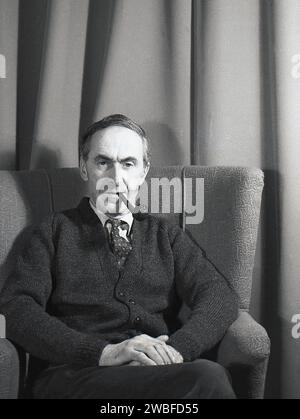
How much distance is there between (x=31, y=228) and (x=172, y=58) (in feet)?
2.15

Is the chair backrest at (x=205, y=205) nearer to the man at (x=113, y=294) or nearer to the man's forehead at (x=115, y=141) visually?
the man at (x=113, y=294)

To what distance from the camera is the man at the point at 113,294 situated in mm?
1225

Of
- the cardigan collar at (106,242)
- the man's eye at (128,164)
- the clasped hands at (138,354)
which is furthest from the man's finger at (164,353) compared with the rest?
the man's eye at (128,164)

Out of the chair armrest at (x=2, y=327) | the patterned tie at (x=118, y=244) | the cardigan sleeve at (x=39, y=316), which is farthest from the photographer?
the patterned tie at (x=118, y=244)

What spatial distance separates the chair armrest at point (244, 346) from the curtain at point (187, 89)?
404 millimetres

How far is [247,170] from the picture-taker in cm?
158

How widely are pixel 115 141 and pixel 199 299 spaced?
0.44 metres

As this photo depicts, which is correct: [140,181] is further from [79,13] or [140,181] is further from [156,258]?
[79,13]

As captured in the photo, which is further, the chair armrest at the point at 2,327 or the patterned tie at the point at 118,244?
the patterned tie at the point at 118,244

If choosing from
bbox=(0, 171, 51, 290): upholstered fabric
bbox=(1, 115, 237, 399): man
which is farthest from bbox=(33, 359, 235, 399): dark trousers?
bbox=(0, 171, 51, 290): upholstered fabric

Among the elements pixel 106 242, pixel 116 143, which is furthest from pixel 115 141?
pixel 106 242

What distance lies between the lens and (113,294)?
4.62 ft

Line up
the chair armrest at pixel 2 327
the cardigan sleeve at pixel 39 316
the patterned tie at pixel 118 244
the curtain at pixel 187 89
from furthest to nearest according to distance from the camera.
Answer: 1. the curtain at pixel 187 89
2. the patterned tie at pixel 118 244
3. the chair armrest at pixel 2 327
4. the cardigan sleeve at pixel 39 316
